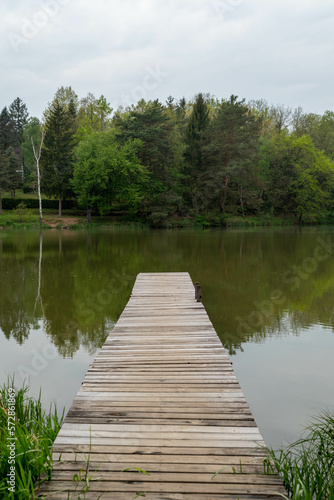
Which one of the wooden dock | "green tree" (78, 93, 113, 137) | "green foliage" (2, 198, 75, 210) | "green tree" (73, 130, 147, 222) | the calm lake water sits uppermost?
"green tree" (78, 93, 113, 137)

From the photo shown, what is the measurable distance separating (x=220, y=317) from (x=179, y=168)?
34.0 meters

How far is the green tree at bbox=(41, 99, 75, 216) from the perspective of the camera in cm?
3741

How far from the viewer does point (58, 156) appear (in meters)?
38.2

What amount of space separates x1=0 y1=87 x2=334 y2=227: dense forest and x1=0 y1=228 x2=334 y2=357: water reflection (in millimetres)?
16117

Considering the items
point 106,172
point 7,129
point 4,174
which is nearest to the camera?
point 106,172

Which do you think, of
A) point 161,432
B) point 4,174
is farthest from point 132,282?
point 4,174

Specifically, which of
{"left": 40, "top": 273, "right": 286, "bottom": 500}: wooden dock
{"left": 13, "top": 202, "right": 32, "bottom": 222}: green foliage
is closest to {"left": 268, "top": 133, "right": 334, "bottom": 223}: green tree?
{"left": 13, "top": 202, "right": 32, "bottom": 222}: green foliage

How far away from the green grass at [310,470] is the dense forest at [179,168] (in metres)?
32.3

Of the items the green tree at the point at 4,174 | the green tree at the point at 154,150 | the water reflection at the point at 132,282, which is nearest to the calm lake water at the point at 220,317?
the water reflection at the point at 132,282

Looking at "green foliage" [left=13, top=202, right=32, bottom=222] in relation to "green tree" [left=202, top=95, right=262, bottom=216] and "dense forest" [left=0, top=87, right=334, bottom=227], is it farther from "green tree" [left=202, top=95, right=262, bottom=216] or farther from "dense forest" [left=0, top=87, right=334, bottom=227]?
"green tree" [left=202, top=95, right=262, bottom=216]

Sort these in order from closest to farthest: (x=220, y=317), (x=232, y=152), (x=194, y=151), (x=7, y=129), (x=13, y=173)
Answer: (x=220, y=317) → (x=232, y=152) → (x=13, y=173) → (x=194, y=151) → (x=7, y=129)

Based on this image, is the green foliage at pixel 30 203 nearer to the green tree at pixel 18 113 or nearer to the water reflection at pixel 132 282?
the water reflection at pixel 132 282

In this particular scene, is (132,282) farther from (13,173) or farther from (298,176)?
(298,176)

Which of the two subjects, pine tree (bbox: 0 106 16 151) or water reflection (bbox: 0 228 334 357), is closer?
water reflection (bbox: 0 228 334 357)
